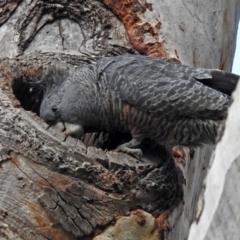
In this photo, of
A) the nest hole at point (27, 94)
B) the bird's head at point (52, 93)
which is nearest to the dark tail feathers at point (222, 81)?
the bird's head at point (52, 93)

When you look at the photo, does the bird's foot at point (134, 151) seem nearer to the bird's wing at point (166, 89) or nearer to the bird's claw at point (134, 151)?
the bird's claw at point (134, 151)

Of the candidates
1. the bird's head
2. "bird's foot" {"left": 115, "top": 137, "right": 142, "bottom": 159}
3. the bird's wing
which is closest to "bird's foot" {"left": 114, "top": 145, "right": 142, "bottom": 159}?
"bird's foot" {"left": 115, "top": 137, "right": 142, "bottom": 159}

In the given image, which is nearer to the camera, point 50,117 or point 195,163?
point 50,117

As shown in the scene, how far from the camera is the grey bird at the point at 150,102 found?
2611 millimetres

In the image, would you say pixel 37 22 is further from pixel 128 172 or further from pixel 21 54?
pixel 128 172

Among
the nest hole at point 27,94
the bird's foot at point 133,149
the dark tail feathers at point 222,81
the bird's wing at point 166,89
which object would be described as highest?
the dark tail feathers at point 222,81

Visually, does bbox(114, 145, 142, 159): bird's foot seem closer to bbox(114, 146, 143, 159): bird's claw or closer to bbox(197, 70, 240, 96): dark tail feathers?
bbox(114, 146, 143, 159): bird's claw

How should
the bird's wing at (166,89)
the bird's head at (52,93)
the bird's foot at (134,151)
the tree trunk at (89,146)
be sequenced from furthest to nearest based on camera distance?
1. the bird's head at (52,93)
2. the bird's wing at (166,89)
3. the bird's foot at (134,151)
4. the tree trunk at (89,146)

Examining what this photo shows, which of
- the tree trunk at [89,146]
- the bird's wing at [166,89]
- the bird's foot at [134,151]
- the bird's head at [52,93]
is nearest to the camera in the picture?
the tree trunk at [89,146]

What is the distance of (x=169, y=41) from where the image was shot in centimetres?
281

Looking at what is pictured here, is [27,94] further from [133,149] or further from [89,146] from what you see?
[133,149]

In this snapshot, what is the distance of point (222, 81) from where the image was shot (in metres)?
2.71

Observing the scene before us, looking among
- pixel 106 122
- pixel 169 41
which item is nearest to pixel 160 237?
pixel 106 122

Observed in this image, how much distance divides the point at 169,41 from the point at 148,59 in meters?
0.23
